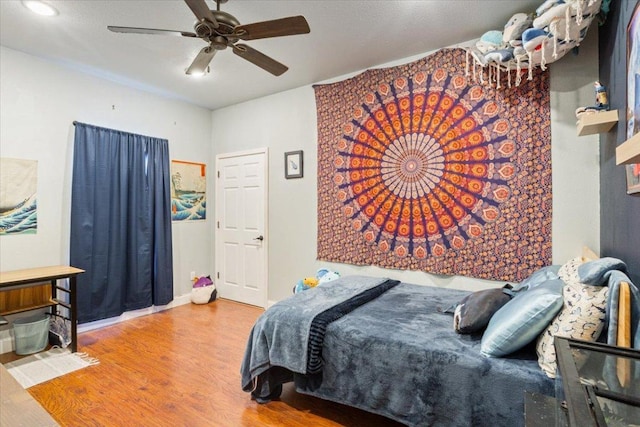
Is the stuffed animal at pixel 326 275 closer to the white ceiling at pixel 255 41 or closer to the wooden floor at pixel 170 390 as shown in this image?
the wooden floor at pixel 170 390

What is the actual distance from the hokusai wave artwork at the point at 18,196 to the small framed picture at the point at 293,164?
253cm

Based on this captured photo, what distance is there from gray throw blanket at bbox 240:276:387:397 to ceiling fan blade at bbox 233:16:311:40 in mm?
1789

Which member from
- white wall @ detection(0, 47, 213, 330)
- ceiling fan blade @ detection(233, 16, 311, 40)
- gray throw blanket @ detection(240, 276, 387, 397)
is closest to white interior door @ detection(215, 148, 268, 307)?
white wall @ detection(0, 47, 213, 330)

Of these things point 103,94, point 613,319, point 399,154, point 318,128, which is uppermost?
point 103,94

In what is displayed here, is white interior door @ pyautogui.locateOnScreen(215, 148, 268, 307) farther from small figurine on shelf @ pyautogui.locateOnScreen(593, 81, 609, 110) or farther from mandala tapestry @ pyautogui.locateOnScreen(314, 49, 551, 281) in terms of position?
small figurine on shelf @ pyautogui.locateOnScreen(593, 81, 609, 110)

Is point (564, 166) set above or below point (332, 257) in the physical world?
above

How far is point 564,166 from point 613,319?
166cm

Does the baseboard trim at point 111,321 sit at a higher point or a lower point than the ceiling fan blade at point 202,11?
lower

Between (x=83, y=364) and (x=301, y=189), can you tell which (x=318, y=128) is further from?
(x=83, y=364)

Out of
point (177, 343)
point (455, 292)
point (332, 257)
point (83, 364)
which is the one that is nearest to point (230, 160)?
point (332, 257)

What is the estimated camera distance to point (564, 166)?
2.50 meters

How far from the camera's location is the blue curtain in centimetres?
343

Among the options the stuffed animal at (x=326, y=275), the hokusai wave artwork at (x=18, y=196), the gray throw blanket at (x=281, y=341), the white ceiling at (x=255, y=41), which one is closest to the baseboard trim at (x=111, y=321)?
the hokusai wave artwork at (x=18, y=196)

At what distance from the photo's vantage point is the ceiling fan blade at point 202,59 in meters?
2.29
